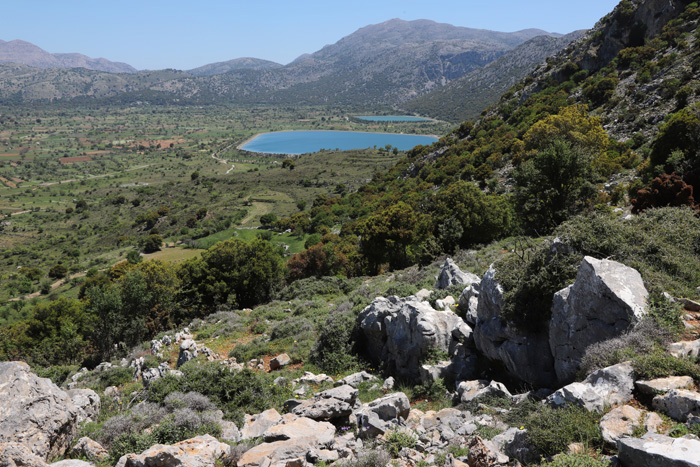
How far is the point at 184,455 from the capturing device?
7.96 m

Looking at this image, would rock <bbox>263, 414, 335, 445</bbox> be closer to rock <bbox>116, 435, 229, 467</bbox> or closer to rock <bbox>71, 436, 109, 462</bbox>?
rock <bbox>116, 435, 229, 467</bbox>

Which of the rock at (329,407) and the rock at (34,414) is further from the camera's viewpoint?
the rock at (329,407)

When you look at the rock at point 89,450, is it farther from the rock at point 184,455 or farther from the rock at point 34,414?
the rock at point 184,455

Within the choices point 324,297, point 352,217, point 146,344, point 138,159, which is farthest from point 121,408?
point 138,159

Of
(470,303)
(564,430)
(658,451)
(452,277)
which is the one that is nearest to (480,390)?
(564,430)

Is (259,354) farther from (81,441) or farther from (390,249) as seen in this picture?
(390,249)

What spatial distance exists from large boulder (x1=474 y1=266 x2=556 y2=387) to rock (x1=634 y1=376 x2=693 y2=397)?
3004 mm

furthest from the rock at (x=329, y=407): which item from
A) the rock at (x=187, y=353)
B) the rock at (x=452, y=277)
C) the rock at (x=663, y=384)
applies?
the rock at (x=452, y=277)

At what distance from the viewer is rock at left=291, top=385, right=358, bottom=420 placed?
32.8ft

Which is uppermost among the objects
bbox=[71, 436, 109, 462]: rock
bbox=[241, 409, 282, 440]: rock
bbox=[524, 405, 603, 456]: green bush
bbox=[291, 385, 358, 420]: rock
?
bbox=[524, 405, 603, 456]: green bush

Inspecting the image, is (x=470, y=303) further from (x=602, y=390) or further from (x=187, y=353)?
(x=187, y=353)

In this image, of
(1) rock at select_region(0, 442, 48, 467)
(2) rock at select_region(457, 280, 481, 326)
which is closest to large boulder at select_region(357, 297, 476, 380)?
(2) rock at select_region(457, 280, 481, 326)

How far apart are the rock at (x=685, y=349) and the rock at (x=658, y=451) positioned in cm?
243

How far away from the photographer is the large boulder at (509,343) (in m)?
9.92
